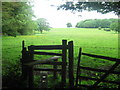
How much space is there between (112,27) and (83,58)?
2.27m

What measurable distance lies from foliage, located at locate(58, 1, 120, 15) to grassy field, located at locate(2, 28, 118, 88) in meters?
1.17

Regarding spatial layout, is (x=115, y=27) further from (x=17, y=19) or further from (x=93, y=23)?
(x=17, y=19)

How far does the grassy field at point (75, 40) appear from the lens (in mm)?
7574

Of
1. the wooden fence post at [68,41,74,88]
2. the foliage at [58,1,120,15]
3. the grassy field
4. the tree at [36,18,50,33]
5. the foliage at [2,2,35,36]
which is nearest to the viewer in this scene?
the wooden fence post at [68,41,74,88]

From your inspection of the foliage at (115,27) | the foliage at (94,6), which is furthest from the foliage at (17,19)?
the foliage at (115,27)

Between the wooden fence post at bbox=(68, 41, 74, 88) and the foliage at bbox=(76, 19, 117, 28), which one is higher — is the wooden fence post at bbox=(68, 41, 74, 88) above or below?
below

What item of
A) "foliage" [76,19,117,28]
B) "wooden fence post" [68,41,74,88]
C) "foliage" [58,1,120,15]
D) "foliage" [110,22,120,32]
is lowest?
"wooden fence post" [68,41,74,88]

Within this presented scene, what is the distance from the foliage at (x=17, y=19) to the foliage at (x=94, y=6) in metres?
1.90

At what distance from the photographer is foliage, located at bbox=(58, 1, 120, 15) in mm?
6621

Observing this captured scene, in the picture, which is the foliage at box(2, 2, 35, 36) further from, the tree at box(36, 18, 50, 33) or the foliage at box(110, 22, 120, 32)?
the foliage at box(110, 22, 120, 32)

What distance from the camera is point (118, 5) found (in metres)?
6.38

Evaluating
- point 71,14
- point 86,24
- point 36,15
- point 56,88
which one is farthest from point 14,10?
point 56,88

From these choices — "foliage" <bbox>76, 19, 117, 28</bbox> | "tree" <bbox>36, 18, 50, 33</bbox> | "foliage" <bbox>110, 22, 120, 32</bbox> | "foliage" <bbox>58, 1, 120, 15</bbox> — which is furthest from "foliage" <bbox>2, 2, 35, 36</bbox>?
"foliage" <bbox>110, 22, 120, 32</bbox>

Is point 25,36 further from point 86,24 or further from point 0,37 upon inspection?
point 86,24
